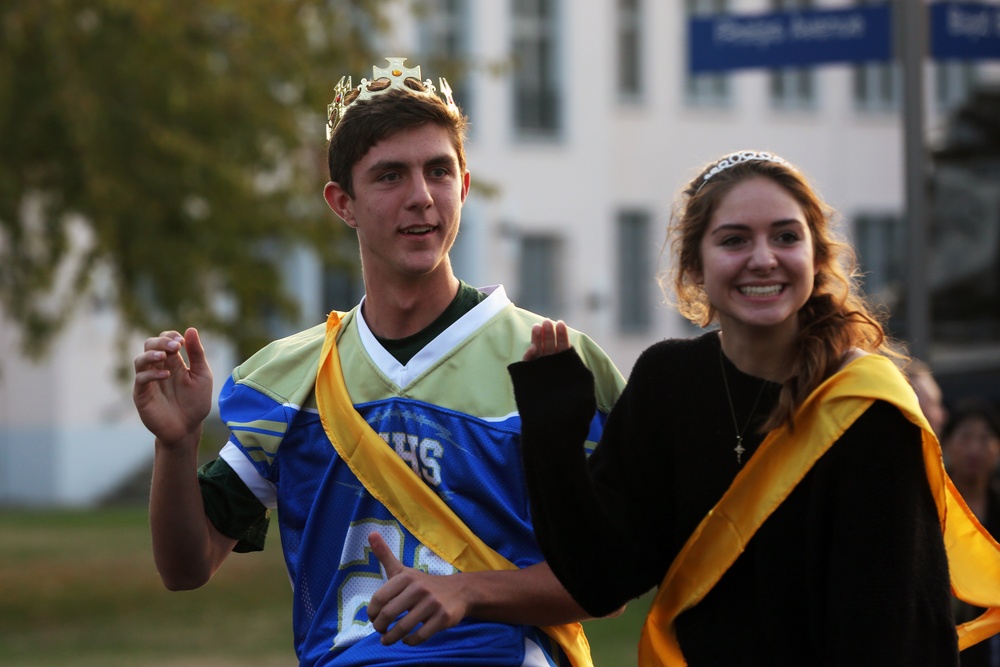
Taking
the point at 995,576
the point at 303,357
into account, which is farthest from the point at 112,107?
the point at 995,576

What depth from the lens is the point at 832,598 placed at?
3.86 meters

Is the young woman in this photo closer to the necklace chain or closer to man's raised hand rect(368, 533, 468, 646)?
the necklace chain

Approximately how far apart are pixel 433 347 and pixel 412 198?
14.3 inches

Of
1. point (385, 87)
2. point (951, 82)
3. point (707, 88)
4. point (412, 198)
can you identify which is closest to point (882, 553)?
point (412, 198)

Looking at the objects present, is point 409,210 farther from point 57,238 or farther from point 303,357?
point 57,238

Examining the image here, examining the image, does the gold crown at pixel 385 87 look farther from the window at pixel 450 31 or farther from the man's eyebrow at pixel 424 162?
the window at pixel 450 31

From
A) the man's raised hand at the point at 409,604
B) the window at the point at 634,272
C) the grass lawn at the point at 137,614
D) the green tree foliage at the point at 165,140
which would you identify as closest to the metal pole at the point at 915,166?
the man's raised hand at the point at 409,604

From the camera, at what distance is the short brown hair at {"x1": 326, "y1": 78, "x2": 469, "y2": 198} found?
461 centimetres

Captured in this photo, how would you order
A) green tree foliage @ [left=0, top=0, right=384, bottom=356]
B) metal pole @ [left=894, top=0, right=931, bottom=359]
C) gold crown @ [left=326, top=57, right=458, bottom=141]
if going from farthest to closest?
green tree foliage @ [left=0, top=0, right=384, bottom=356] → metal pole @ [left=894, top=0, right=931, bottom=359] → gold crown @ [left=326, top=57, right=458, bottom=141]

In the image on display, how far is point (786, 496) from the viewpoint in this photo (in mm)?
3982

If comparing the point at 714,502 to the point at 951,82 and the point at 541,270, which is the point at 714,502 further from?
the point at 951,82

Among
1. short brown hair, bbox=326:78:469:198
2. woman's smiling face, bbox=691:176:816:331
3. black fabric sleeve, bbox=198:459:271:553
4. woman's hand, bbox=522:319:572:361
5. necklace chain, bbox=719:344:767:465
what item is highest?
short brown hair, bbox=326:78:469:198

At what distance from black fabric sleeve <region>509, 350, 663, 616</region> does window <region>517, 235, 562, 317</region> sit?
3445cm

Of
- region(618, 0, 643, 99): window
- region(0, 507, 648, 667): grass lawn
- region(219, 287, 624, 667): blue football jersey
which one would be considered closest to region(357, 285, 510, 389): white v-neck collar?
region(219, 287, 624, 667): blue football jersey
